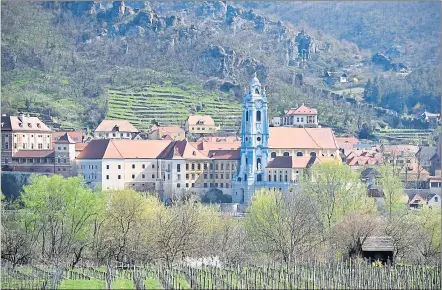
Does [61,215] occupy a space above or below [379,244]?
above

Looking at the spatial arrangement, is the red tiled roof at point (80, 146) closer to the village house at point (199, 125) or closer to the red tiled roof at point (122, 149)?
the red tiled roof at point (122, 149)

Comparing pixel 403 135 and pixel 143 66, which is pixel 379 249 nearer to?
pixel 403 135

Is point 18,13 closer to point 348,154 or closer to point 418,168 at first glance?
point 348,154

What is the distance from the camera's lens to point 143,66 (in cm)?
16138

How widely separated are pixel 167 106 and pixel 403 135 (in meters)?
A: 27.2

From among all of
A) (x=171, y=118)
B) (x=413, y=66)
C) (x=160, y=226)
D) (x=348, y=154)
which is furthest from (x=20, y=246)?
(x=413, y=66)

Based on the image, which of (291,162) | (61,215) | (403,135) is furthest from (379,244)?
(403,135)

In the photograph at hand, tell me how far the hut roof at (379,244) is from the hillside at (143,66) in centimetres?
7872

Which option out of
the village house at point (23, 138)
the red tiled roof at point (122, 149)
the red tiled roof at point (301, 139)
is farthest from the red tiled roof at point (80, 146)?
the red tiled roof at point (301, 139)

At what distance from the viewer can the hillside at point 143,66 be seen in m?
137

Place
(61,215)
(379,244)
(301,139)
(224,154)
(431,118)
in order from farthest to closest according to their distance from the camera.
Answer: (431,118)
(301,139)
(224,154)
(61,215)
(379,244)

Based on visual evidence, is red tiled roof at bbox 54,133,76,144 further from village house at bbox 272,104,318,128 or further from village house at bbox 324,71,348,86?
village house at bbox 324,71,348,86

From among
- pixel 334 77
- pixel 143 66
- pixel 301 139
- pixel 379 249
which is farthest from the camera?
pixel 334 77

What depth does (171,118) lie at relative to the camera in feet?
446
